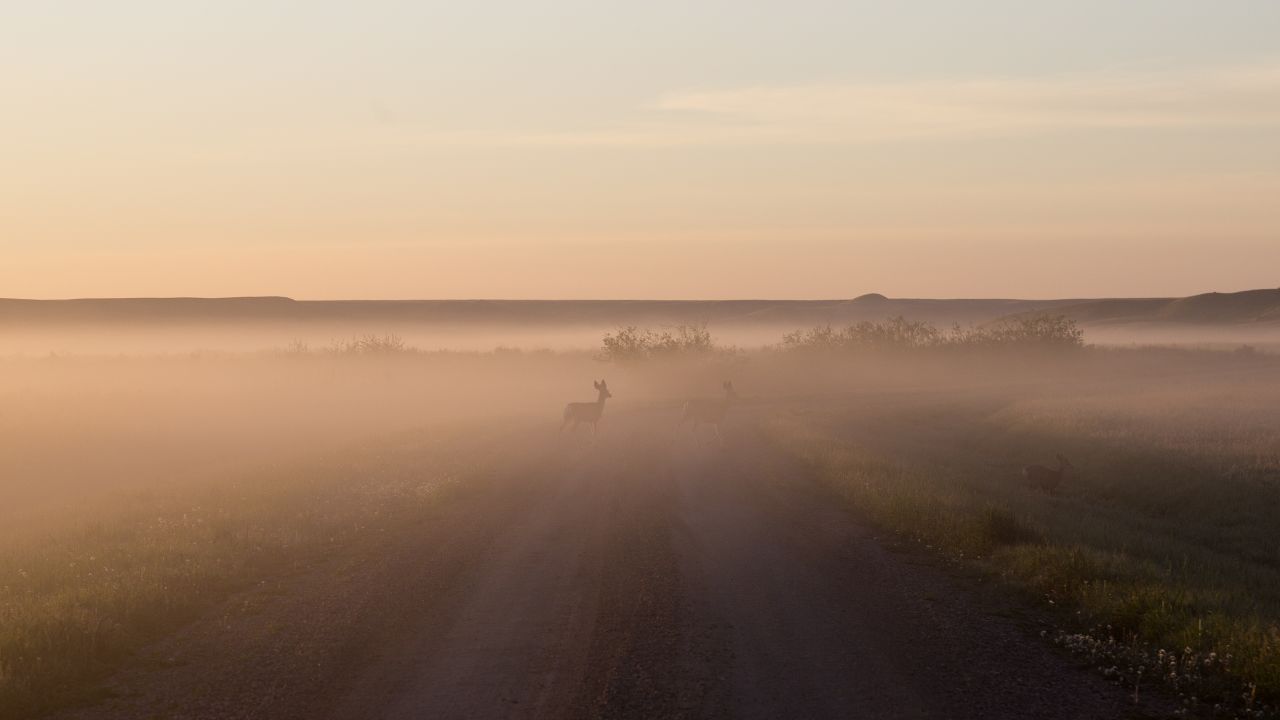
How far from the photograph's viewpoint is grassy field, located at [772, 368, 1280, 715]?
10.7 metres

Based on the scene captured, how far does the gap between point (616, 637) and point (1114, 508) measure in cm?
1699

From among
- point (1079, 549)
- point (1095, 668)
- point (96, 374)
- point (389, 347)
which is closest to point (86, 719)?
point (1095, 668)

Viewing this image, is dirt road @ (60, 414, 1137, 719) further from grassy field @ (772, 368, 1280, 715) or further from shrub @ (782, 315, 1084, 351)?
shrub @ (782, 315, 1084, 351)

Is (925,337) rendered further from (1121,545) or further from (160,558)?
(160,558)

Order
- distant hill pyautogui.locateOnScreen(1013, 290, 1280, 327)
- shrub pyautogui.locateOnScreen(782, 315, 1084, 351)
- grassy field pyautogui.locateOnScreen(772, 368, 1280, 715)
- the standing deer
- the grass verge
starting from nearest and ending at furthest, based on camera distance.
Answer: the grass verge < grassy field pyautogui.locateOnScreen(772, 368, 1280, 715) < the standing deer < shrub pyautogui.locateOnScreen(782, 315, 1084, 351) < distant hill pyautogui.locateOnScreen(1013, 290, 1280, 327)

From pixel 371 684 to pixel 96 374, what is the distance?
58.0m

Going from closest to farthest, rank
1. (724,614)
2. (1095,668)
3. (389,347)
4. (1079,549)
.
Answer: (1095,668)
(724,614)
(1079,549)
(389,347)

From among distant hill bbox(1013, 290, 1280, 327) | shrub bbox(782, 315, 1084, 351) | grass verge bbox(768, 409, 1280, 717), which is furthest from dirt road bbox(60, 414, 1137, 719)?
distant hill bbox(1013, 290, 1280, 327)

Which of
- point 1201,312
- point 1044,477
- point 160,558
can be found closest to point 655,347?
point 1044,477

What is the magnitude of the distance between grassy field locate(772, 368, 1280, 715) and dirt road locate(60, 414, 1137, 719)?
918mm

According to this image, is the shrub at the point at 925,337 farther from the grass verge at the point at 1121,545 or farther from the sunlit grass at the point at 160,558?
the sunlit grass at the point at 160,558

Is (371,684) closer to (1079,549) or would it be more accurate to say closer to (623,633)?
(623,633)

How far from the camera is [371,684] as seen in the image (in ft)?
32.0

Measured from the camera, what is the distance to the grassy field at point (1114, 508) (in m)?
10.7
